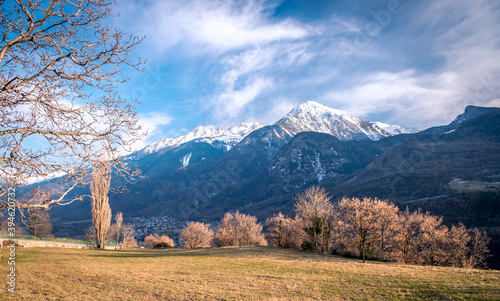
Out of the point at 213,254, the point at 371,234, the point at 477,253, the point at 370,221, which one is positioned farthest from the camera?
the point at 477,253

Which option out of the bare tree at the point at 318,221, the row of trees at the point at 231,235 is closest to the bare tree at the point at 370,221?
the bare tree at the point at 318,221

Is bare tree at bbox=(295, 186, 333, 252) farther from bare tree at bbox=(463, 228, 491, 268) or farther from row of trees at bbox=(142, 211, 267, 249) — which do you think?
bare tree at bbox=(463, 228, 491, 268)

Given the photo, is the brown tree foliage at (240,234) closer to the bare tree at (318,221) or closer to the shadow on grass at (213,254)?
the bare tree at (318,221)

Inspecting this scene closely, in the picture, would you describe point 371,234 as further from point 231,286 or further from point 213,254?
point 231,286

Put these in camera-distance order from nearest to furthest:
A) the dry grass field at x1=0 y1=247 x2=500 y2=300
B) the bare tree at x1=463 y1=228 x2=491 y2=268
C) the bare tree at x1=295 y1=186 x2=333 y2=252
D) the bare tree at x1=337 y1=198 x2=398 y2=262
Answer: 1. the dry grass field at x1=0 y1=247 x2=500 y2=300
2. the bare tree at x1=337 y1=198 x2=398 y2=262
3. the bare tree at x1=295 y1=186 x2=333 y2=252
4. the bare tree at x1=463 y1=228 x2=491 y2=268

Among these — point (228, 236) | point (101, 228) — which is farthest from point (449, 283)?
point (228, 236)

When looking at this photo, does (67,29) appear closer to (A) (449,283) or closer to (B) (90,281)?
(B) (90,281)

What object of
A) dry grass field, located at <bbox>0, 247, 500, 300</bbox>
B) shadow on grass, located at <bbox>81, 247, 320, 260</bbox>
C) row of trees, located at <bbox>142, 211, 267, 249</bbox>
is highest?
dry grass field, located at <bbox>0, 247, 500, 300</bbox>

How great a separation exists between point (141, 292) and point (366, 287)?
12.6 m

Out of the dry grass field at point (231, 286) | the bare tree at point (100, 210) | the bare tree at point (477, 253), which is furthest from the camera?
the bare tree at point (477, 253)

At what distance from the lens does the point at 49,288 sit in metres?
12.0

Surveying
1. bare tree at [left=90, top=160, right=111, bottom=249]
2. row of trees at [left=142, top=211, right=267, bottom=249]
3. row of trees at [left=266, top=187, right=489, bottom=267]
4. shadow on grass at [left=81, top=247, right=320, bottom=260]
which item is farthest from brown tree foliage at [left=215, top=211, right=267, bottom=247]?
bare tree at [left=90, top=160, right=111, bottom=249]

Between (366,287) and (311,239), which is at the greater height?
A: (366,287)

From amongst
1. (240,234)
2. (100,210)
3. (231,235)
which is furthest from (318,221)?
(100,210)
